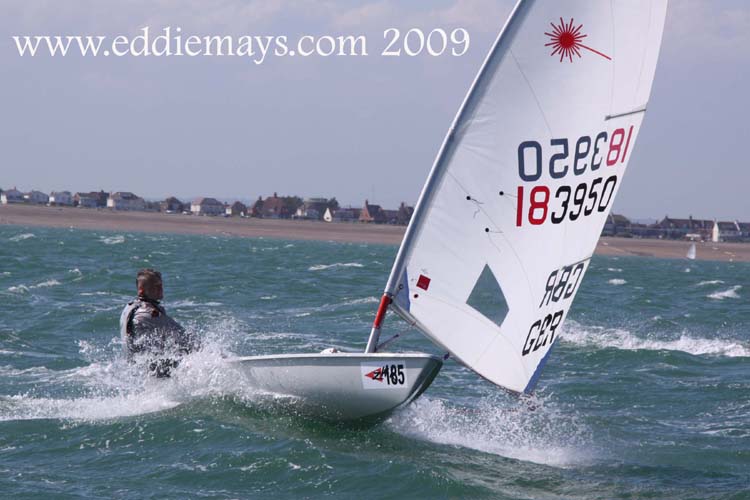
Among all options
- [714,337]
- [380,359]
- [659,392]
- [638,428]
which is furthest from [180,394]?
[714,337]

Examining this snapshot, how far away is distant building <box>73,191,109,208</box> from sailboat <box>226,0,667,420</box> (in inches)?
5686

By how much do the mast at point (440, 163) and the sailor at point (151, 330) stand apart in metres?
2.18

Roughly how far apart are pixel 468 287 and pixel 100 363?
677cm

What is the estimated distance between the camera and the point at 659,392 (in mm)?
12750

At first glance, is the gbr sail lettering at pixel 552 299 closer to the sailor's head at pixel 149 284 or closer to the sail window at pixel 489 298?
the sail window at pixel 489 298

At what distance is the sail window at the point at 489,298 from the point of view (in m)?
7.92

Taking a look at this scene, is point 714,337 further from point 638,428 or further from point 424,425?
point 424,425

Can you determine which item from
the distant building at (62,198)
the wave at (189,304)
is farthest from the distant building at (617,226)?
the wave at (189,304)

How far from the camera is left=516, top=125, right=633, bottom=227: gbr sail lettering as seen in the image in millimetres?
7844

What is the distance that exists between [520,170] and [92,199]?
14777 cm

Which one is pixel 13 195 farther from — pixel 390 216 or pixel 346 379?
pixel 346 379

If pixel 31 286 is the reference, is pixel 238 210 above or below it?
above

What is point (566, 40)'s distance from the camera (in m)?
7.70

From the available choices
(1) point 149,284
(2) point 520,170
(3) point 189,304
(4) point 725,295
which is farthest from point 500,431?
(4) point 725,295
